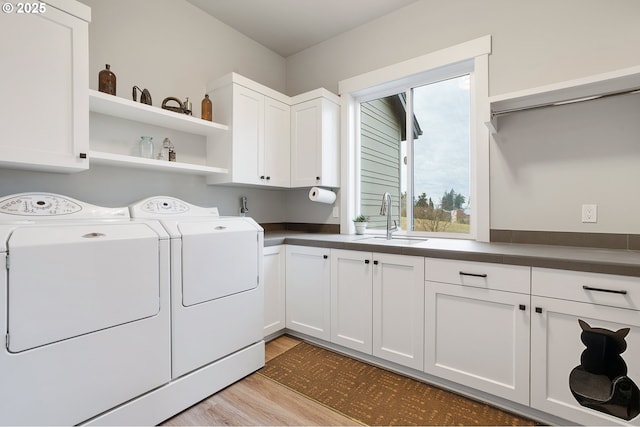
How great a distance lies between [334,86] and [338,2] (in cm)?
72

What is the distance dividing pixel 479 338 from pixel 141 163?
2349 millimetres

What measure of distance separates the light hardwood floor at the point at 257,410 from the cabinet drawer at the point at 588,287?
120cm

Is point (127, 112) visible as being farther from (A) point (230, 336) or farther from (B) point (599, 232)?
(B) point (599, 232)

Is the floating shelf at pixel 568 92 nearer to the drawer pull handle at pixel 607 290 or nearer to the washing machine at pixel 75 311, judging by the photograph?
the drawer pull handle at pixel 607 290

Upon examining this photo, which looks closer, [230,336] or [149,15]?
[230,336]

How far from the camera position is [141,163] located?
6.77ft

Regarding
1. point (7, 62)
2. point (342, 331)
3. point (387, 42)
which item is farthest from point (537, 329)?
point (7, 62)

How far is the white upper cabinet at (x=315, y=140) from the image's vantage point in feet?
9.46

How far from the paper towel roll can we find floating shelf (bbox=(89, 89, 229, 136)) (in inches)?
35.3

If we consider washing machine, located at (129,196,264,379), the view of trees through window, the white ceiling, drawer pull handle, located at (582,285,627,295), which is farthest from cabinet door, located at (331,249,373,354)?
the white ceiling

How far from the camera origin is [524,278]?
1604 millimetres

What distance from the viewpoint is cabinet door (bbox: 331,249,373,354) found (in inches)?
86.0

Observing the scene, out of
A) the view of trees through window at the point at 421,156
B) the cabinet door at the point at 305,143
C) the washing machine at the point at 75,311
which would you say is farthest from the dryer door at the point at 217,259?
the view of trees through window at the point at 421,156

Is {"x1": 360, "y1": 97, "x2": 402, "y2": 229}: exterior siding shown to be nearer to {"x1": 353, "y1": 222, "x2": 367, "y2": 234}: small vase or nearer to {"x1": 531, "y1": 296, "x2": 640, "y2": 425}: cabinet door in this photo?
{"x1": 353, "y1": 222, "x2": 367, "y2": 234}: small vase
